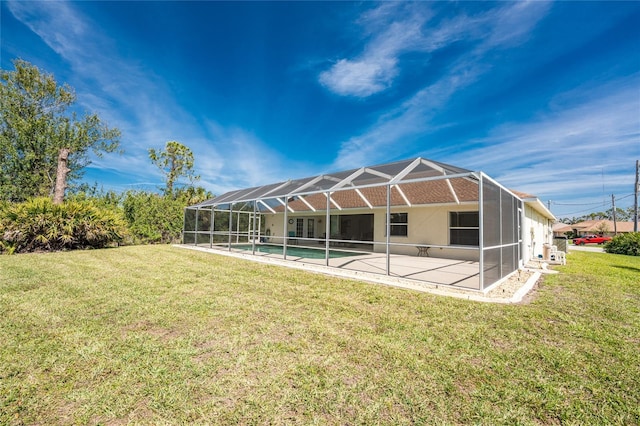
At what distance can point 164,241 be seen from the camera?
1678cm

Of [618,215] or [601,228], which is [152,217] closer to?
[601,228]

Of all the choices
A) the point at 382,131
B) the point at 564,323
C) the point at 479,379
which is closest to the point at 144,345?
the point at 479,379

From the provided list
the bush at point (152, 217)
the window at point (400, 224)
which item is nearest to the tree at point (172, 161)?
the bush at point (152, 217)

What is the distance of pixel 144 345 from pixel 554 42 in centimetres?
1386

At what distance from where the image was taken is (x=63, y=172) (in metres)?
13.6

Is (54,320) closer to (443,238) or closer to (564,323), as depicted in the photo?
(564,323)

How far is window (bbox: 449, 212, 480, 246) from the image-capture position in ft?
36.0

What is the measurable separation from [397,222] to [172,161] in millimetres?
24659

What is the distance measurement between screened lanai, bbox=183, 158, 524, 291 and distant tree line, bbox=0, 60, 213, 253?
96.5 inches

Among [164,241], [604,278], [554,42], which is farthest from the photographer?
[164,241]

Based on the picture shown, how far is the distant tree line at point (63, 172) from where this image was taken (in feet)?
38.9

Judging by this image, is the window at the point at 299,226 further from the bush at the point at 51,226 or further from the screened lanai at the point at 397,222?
the bush at the point at 51,226

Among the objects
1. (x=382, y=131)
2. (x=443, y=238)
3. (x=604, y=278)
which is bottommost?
(x=604, y=278)

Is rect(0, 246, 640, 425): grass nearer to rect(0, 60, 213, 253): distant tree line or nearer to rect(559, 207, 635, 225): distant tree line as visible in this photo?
rect(0, 60, 213, 253): distant tree line
